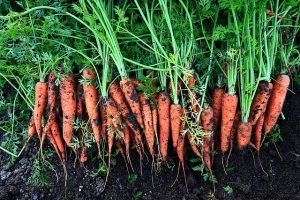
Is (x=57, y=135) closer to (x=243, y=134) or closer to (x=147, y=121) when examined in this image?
(x=147, y=121)

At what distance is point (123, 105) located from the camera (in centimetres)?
272

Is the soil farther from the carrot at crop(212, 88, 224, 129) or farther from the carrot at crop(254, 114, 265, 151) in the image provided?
the carrot at crop(212, 88, 224, 129)

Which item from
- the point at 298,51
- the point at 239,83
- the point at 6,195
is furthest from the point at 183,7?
the point at 6,195

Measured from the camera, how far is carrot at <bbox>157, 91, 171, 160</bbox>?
2650mm

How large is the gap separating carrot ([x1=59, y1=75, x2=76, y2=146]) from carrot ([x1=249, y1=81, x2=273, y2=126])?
117cm

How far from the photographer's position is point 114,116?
2.68 meters

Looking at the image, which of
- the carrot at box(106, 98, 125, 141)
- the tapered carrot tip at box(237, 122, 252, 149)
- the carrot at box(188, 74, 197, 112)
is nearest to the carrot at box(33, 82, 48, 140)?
the carrot at box(106, 98, 125, 141)

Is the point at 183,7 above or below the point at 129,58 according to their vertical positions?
above

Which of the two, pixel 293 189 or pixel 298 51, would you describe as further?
pixel 298 51

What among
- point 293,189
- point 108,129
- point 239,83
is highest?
point 239,83

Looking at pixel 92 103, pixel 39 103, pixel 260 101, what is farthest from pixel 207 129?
pixel 39 103

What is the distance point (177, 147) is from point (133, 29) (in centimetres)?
81

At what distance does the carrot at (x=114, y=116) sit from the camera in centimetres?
266

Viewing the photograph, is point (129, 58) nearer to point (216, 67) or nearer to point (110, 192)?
point (216, 67)
